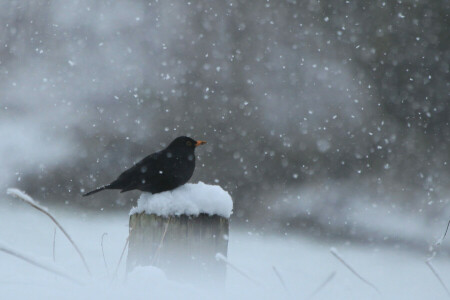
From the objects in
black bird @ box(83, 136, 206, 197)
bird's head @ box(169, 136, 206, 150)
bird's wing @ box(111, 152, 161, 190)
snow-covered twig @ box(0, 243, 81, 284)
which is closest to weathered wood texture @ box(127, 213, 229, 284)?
black bird @ box(83, 136, 206, 197)

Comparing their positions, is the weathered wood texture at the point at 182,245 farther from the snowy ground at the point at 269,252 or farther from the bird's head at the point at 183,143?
the snowy ground at the point at 269,252

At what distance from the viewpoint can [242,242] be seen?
1145cm

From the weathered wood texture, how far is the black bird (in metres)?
0.63

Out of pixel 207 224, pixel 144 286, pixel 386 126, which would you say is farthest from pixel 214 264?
pixel 386 126

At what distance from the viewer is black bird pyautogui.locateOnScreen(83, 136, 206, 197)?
260cm

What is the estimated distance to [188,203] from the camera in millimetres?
1886

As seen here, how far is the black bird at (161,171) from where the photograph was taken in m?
2.60

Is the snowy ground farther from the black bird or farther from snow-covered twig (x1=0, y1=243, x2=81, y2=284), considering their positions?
snow-covered twig (x1=0, y1=243, x2=81, y2=284)

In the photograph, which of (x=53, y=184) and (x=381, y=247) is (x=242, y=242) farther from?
(x=53, y=184)

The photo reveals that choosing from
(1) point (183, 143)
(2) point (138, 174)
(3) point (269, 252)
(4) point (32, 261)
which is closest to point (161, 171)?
(2) point (138, 174)

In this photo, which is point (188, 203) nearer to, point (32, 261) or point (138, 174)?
point (138, 174)

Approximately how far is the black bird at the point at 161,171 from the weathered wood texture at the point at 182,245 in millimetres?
631

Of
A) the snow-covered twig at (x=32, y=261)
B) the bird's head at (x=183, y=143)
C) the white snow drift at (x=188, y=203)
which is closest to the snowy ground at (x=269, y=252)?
the bird's head at (x=183, y=143)

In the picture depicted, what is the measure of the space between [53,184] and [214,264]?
311 inches
